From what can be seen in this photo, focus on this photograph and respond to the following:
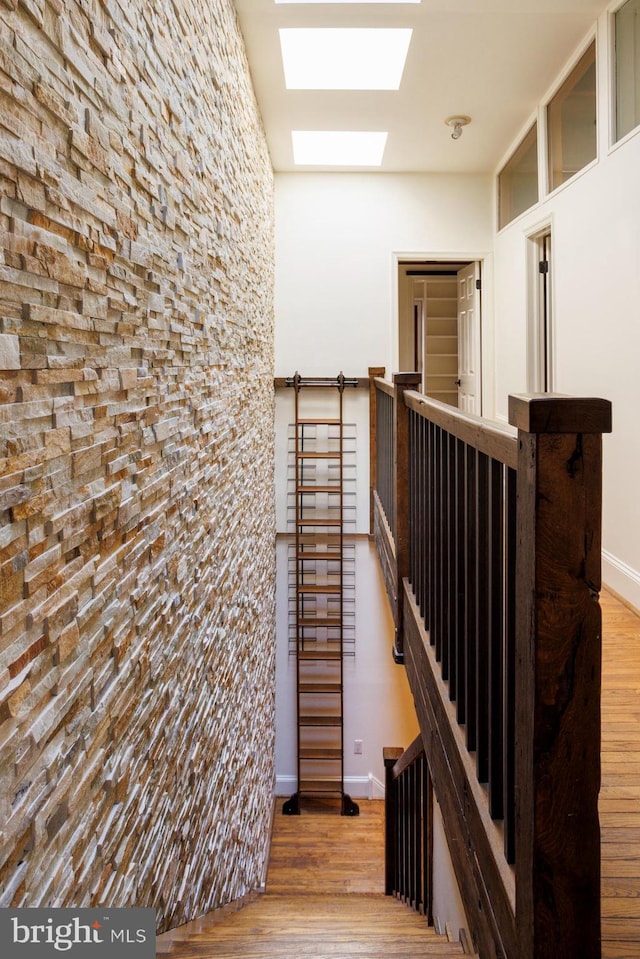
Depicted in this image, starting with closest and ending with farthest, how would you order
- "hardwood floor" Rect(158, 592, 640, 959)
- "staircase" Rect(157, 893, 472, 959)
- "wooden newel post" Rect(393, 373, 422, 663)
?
1. "hardwood floor" Rect(158, 592, 640, 959)
2. "staircase" Rect(157, 893, 472, 959)
3. "wooden newel post" Rect(393, 373, 422, 663)

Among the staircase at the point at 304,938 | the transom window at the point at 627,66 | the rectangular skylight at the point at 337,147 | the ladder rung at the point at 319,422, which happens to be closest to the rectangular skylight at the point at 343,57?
the rectangular skylight at the point at 337,147

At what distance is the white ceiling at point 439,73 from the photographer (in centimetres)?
361

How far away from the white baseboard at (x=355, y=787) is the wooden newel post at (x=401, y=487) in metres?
3.62

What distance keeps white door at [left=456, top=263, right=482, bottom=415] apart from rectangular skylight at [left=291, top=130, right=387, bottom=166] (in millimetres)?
1334

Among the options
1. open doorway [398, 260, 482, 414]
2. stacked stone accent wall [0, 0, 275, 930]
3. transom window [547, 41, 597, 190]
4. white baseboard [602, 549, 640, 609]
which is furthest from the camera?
open doorway [398, 260, 482, 414]

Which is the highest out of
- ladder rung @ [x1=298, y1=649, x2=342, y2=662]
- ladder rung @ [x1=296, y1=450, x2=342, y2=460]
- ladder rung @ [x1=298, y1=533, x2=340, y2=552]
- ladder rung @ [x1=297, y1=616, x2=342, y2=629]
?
ladder rung @ [x1=296, y1=450, x2=342, y2=460]

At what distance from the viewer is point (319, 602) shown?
6457 millimetres

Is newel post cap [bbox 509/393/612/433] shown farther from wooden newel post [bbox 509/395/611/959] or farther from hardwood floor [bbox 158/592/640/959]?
hardwood floor [bbox 158/592/640/959]

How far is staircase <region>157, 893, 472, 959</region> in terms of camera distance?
214 cm

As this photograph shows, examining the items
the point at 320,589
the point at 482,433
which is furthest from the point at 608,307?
the point at 320,589

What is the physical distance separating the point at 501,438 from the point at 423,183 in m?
5.59

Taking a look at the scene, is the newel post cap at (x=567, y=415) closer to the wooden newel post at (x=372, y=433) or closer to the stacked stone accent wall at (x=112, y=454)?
the stacked stone accent wall at (x=112, y=454)

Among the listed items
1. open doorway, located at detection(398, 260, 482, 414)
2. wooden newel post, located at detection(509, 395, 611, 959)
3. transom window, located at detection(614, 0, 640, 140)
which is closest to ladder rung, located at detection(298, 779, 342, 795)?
open doorway, located at detection(398, 260, 482, 414)

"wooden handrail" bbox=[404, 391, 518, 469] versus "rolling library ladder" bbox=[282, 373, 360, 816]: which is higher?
"wooden handrail" bbox=[404, 391, 518, 469]
